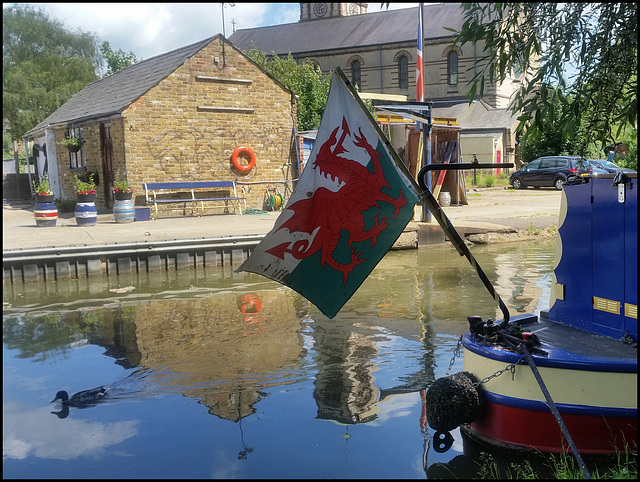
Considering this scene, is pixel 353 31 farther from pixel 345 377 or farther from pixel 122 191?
pixel 345 377

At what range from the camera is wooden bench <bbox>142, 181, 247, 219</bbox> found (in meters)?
20.9

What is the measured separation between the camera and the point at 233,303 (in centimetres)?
1209

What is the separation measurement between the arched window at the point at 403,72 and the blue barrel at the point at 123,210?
40.9 m

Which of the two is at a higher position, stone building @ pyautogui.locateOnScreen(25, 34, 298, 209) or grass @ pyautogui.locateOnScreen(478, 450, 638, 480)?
stone building @ pyautogui.locateOnScreen(25, 34, 298, 209)

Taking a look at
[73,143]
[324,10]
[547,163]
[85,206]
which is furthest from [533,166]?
[324,10]

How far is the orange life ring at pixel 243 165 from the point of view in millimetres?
22359

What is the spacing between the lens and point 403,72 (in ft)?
186

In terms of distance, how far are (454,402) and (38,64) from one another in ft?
157

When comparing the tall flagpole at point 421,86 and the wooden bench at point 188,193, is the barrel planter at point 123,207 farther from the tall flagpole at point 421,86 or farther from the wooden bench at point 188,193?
the tall flagpole at point 421,86

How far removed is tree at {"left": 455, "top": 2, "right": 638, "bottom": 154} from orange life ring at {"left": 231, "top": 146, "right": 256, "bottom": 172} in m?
16.9

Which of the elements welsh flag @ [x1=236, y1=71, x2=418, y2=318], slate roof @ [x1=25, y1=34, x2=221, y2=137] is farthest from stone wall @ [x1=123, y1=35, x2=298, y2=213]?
welsh flag @ [x1=236, y1=71, x2=418, y2=318]

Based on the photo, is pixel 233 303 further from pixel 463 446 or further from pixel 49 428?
pixel 463 446

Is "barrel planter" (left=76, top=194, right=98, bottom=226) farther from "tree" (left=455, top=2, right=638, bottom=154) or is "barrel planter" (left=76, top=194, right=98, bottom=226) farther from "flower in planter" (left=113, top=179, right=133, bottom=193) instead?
"tree" (left=455, top=2, right=638, bottom=154)

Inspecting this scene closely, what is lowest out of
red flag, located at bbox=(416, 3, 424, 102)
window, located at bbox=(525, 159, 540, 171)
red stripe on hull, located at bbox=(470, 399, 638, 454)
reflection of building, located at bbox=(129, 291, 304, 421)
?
reflection of building, located at bbox=(129, 291, 304, 421)
